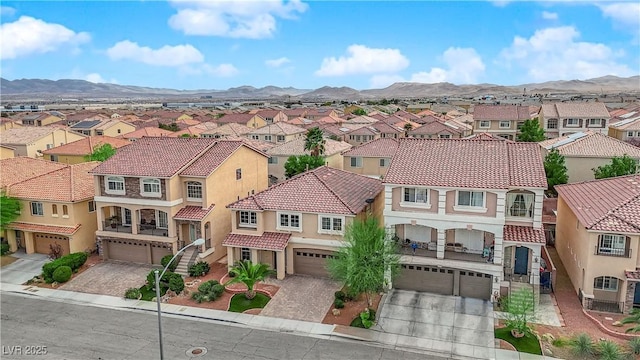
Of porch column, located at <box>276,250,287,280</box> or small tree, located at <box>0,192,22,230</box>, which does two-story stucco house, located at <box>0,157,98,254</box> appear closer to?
small tree, located at <box>0,192,22,230</box>

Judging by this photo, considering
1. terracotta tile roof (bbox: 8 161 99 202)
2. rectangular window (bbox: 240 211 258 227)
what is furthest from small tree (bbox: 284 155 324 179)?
terracotta tile roof (bbox: 8 161 99 202)

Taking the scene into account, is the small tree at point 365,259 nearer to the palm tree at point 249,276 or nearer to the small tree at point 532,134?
the palm tree at point 249,276

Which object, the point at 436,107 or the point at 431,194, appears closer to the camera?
the point at 431,194

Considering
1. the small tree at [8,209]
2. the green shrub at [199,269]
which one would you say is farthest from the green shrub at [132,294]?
the small tree at [8,209]

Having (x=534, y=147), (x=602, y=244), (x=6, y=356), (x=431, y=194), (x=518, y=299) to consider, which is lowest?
(x=6, y=356)

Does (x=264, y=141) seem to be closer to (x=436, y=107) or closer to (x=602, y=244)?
(x=602, y=244)

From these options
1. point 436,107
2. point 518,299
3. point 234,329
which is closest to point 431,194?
point 518,299
